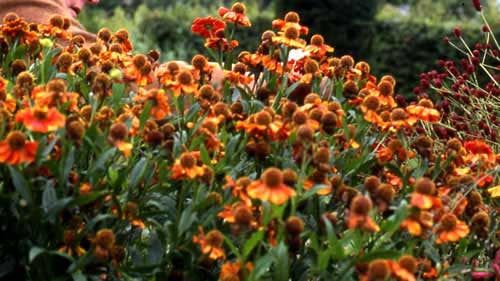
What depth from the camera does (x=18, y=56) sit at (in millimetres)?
2012

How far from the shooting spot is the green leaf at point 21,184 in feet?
4.81

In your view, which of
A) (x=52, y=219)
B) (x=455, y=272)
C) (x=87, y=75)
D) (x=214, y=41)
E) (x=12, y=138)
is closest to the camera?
(x=12, y=138)

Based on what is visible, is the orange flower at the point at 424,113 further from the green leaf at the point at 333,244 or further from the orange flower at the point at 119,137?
the orange flower at the point at 119,137

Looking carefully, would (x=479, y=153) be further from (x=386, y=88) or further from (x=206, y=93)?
(x=206, y=93)

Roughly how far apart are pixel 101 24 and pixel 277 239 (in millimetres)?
8508

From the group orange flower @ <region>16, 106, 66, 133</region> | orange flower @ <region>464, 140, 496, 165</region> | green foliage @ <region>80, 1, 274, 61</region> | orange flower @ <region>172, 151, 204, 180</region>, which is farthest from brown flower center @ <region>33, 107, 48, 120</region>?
green foliage @ <region>80, 1, 274, 61</region>

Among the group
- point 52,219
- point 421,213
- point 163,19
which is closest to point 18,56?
point 52,219

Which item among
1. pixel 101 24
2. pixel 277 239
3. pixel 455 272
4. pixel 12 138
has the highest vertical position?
pixel 12 138

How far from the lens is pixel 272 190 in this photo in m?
1.43

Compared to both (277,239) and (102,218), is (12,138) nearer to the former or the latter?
(102,218)

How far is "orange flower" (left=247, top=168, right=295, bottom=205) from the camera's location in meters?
1.42

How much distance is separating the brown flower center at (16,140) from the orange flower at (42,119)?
0.06 feet

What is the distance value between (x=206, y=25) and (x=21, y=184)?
2.62 feet

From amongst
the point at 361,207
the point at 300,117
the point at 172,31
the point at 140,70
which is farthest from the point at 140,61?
the point at 172,31
